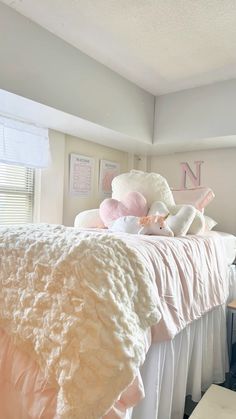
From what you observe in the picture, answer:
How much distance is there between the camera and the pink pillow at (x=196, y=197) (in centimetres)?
252

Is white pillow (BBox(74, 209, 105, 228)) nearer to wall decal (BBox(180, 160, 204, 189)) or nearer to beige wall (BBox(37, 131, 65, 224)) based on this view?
beige wall (BBox(37, 131, 65, 224))

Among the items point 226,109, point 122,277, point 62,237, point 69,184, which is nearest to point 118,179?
point 69,184

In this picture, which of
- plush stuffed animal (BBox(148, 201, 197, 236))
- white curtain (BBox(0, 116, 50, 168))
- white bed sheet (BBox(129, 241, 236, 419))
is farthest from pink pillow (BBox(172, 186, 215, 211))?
white curtain (BBox(0, 116, 50, 168))

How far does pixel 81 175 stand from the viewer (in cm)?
299

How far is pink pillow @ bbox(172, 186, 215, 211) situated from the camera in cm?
252

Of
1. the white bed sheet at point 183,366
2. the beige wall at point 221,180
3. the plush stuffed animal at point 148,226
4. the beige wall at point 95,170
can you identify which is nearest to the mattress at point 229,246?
→ the white bed sheet at point 183,366

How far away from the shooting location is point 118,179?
249 cm

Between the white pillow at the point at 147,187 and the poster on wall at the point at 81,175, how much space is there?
2.07 feet

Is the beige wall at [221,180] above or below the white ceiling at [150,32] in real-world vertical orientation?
below

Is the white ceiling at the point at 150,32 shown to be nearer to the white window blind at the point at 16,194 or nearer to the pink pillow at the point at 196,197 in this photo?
the pink pillow at the point at 196,197

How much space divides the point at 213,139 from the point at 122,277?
213 centimetres

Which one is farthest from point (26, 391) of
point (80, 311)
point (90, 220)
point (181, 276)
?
point (90, 220)

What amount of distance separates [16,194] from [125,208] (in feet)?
3.26

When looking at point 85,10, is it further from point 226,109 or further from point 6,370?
point 6,370
